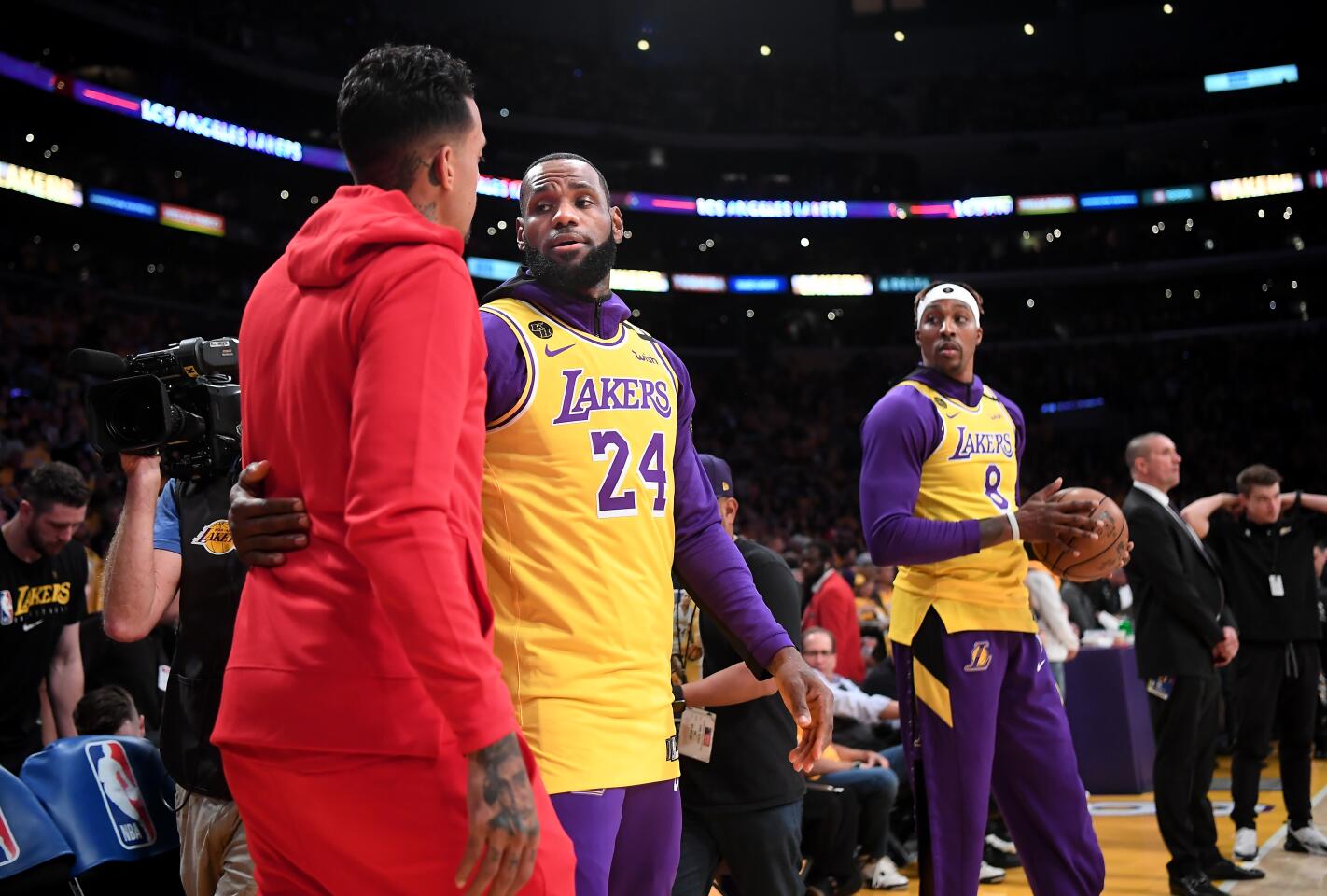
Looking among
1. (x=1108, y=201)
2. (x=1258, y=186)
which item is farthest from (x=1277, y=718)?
(x=1108, y=201)

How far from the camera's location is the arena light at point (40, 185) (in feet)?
76.6

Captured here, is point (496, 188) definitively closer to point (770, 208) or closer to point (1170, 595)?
point (770, 208)

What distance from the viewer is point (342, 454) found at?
197 cm

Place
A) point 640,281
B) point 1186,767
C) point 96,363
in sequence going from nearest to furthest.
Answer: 1. point 96,363
2. point 1186,767
3. point 640,281

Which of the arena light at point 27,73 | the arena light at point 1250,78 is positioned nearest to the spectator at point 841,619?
the arena light at point 27,73

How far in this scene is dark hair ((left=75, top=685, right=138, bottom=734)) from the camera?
4871 millimetres

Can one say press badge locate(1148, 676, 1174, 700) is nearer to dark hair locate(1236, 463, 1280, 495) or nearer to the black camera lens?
dark hair locate(1236, 463, 1280, 495)

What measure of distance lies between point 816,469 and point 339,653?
99.6 ft

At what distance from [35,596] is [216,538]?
2.18m

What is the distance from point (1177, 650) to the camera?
6.86 meters

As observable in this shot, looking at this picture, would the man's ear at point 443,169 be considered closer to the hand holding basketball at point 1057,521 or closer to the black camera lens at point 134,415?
the black camera lens at point 134,415

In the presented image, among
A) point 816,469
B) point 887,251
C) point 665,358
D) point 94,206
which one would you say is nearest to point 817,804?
point 665,358

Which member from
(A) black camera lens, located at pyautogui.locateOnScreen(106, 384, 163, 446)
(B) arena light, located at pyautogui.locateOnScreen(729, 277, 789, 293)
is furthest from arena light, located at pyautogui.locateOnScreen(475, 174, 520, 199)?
(A) black camera lens, located at pyautogui.locateOnScreen(106, 384, 163, 446)

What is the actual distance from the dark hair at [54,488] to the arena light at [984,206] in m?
33.6
